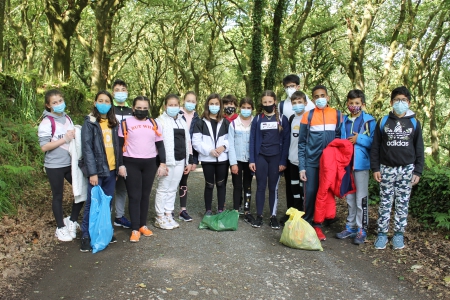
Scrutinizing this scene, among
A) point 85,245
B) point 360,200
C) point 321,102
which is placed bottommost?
point 85,245

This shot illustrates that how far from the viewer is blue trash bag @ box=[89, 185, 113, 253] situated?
15.2 ft

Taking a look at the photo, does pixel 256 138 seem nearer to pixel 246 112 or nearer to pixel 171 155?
pixel 246 112

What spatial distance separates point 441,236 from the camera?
17.1 ft

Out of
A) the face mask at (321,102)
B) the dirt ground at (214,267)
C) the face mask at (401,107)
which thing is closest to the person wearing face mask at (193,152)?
the dirt ground at (214,267)

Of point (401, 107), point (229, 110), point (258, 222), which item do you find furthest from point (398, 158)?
point (229, 110)

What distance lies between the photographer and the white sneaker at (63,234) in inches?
197

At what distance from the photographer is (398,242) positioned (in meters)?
4.91

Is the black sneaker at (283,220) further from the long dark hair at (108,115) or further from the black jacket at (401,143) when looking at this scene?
the long dark hair at (108,115)

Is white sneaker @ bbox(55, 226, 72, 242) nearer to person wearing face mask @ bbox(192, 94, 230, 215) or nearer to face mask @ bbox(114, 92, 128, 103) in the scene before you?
face mask @ bbox(114, 92, 128, 103)

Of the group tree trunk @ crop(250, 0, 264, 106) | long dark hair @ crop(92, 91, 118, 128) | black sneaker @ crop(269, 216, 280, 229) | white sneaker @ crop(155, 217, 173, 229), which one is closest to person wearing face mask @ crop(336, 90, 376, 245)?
black sneaker @ crop(269, 216, 280, 229)

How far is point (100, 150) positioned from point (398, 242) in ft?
13.5

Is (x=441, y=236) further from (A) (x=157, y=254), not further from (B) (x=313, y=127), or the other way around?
(A) (x=157, y=254)

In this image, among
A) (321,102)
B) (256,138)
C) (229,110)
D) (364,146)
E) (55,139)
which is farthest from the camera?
(229,110)

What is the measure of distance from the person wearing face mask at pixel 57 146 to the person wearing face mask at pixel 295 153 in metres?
3.20
